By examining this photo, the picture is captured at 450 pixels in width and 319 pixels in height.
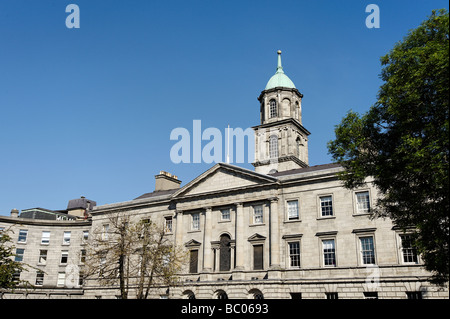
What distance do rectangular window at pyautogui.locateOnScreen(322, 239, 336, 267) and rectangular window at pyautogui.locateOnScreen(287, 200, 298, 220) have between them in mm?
3668

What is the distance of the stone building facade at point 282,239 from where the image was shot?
33750 mm

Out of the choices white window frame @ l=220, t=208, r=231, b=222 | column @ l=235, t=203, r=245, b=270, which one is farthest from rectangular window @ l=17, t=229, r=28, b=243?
column @ l=235, t=203, r=245, b=270

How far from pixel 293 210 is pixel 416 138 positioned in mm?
21488

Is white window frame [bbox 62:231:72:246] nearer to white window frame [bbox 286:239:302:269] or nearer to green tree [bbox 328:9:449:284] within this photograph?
white window frame [bbox 286:239:302:269]

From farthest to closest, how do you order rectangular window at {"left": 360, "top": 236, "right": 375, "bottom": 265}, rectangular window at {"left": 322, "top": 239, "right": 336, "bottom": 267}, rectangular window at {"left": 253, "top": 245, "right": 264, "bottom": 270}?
rectangular window at {"left": 253, "top": 245, "right": 264, "bottom": 270} → rectangular window at {"left": 322, "top": 239, "right": 336, "bottom": 267} → rectangular window at {"left": 360, "top": 236, "right": 375, "bottom": 265}

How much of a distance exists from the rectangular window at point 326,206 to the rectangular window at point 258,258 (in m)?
6.62

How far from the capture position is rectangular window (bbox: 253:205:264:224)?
40.5 metres

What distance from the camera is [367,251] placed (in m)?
34.6

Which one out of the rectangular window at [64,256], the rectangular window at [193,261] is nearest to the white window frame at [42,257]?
the rectangular window at [64,256]

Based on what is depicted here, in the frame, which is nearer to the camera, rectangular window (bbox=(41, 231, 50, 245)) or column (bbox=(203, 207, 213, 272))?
column (bbox=(203, 207, 213, 272))

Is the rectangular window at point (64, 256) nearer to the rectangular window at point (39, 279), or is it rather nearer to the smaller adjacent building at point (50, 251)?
the smaller adjacent building at point (50, 251)

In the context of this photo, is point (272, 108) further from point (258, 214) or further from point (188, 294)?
point (188, 294)
